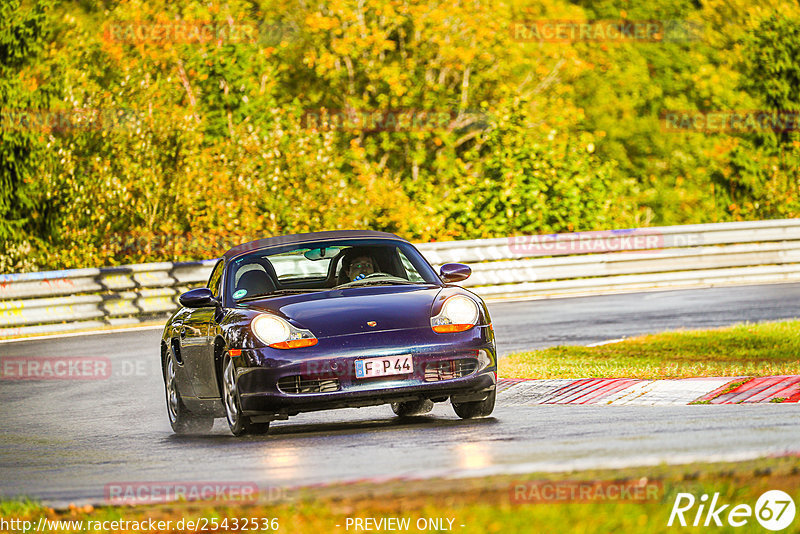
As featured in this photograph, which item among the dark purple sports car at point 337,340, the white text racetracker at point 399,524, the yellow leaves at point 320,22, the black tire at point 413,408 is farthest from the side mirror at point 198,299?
the yellow leaves at point 320,22

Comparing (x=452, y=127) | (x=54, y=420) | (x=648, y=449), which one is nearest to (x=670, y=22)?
(x=452, y=127)

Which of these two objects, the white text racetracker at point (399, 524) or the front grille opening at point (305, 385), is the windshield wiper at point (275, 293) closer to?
the front grille opening at point (305, 385)

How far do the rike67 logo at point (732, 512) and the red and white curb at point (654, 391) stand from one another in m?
4.77

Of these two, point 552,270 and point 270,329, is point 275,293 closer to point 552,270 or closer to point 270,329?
point 270,329

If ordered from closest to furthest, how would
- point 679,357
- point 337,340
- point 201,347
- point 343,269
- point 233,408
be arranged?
point 337,340 < point 233,408 < point 201,347 < point 343,269 < point 679,357

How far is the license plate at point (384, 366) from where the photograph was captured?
9.61 metres

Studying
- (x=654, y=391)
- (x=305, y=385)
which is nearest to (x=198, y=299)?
(x=305, y=385)

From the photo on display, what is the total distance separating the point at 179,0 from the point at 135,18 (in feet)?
4.12

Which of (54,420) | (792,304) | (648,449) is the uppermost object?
(648,449)

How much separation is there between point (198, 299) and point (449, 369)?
2.06 m

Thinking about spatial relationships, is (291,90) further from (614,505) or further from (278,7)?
(614,505)

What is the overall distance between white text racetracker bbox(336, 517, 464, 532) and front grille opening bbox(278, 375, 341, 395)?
3.61 m

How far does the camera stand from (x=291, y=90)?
4347 cm

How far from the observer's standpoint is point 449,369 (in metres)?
9.84
